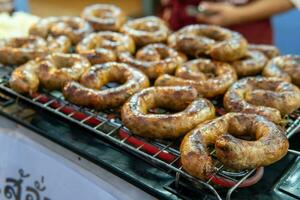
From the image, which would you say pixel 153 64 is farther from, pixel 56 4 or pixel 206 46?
pixel 56 4

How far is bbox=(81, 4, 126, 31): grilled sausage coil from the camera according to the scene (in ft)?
8.01

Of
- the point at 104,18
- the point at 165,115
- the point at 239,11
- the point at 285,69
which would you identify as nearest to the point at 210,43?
the point at 285,69

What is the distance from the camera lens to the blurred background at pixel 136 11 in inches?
151

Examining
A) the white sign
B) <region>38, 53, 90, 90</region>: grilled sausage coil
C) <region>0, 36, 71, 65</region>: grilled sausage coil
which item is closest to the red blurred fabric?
<region>0, 36, 71, 65</region>: grilled sausage coil

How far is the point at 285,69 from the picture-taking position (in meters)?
1.90

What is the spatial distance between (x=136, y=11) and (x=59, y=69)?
2.64m

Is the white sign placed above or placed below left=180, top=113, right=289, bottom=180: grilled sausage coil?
below

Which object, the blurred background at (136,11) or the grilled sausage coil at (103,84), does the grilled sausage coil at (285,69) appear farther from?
the blurred background at (136,11)

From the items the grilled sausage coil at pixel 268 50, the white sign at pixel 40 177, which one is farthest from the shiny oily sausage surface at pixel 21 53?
the grilled sausage coil at pixel 268 50

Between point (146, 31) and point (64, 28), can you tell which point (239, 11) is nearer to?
point (146, 31)

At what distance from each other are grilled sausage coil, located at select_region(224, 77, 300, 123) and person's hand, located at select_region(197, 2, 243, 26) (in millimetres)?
1327

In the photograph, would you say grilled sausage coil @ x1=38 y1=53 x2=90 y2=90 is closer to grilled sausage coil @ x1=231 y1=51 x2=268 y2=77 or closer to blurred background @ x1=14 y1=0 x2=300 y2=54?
grilled sausage coil @ x1=231 y1=51 x2=268 y2=77

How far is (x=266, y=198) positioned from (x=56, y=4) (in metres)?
3.14

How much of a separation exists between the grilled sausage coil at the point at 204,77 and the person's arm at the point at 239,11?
112cm
